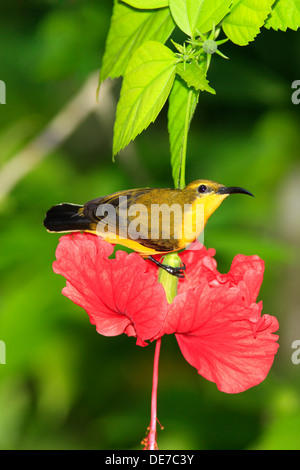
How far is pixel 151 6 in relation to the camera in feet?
3.69

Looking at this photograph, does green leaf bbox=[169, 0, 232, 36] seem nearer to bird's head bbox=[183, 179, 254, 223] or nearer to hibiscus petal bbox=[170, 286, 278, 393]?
bird's head bbox=[183, 179, 254, 223]

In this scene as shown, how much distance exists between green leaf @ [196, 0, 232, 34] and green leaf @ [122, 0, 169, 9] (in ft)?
0.37

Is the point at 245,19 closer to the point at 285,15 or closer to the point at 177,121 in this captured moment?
the point at 285,15

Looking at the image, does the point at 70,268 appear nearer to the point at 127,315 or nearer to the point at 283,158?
the point at 127,315

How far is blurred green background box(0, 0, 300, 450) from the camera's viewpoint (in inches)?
89.8

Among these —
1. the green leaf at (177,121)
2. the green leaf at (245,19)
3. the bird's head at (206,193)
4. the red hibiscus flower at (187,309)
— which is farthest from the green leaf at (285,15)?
the red hibiscus flower at (187,309)

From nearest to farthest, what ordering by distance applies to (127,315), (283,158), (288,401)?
1. (127,315)
2. (288,401)
3. (283,158)

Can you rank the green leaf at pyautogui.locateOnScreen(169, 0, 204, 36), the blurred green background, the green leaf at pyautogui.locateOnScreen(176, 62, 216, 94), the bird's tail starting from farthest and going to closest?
the blurred green background < the bird's tail < the green leaf at pyautogui.locateOnScreen(169, 0, 204, 36) < the green leaf at pyautogui.locateOnScreen(176, 62, 216, 94)

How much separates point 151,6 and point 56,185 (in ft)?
5.38

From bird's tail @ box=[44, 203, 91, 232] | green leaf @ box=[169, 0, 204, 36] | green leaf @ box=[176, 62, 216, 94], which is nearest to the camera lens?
green leaf @ box=[176, 62, 216, 94]

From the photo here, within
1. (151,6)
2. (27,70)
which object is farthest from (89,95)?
(151,6)

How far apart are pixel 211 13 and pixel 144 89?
0.17m

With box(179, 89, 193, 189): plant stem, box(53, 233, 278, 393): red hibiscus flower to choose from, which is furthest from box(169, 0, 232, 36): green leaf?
box(53, 233, 278, 393): red hibiscus flower

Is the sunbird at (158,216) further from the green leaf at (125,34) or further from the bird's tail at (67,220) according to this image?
the green leaf at (125,34)
